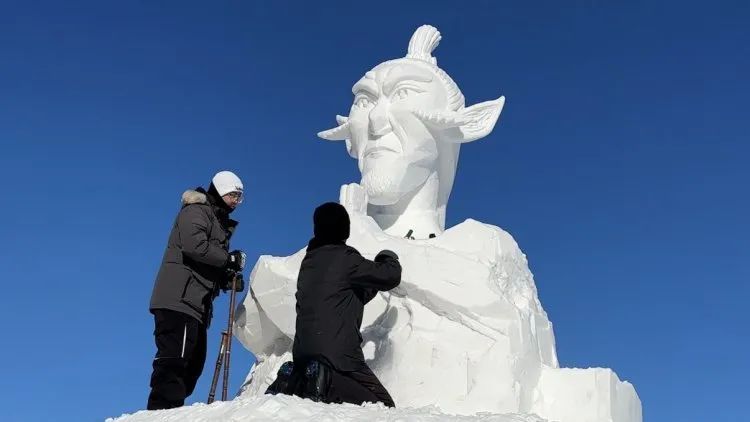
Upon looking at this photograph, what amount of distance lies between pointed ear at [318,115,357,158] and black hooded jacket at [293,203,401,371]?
476 cm

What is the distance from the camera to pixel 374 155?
10.1 m

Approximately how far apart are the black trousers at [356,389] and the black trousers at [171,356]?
1419mm

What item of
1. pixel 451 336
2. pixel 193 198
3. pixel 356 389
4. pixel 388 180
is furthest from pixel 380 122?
pixel 356 389

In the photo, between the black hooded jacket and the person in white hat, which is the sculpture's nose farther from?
the black hooded jacket

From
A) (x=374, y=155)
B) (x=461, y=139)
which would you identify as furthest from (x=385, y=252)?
(x=461, y=139)

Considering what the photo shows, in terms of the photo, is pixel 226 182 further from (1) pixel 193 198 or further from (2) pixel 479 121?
(2) pixel 479 121

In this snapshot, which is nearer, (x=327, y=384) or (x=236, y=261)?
(x=327, y=384)

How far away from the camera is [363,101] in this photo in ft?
34.4

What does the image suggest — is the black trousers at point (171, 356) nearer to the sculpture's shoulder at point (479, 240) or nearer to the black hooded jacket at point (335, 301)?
the black hooded jacket at point (335, 301)

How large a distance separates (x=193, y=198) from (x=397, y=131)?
3.31m

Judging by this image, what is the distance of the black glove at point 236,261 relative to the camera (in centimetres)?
724

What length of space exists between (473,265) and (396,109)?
7.77 feet

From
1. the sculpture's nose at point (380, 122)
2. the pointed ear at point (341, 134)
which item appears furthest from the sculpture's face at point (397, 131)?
the pointed ear at point (341, 134)

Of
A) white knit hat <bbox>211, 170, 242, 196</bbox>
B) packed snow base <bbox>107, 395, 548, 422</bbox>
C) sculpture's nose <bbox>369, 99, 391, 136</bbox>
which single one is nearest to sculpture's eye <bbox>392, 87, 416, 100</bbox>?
sculpture's nose <bbox>369, 99, 391, 136</bbox>
